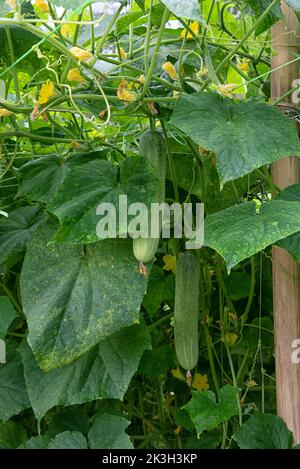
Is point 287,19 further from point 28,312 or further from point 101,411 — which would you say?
point 101,411

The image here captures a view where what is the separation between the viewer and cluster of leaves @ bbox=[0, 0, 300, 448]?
0.84m

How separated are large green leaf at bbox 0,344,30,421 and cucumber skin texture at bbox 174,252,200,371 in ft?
0.92

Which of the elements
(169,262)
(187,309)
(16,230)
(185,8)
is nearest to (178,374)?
(169,262)

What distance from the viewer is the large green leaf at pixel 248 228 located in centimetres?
74

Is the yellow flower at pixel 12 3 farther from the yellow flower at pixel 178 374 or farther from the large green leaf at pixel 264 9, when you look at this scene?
the yellow flower at pixel 178 374

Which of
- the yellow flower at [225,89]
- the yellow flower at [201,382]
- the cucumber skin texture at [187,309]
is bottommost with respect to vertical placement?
the yellow flower at [201,382]

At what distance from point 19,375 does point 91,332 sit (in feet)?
0.93

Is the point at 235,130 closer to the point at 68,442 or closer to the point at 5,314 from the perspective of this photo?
the point at 5,314

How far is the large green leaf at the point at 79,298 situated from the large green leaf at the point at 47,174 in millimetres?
139

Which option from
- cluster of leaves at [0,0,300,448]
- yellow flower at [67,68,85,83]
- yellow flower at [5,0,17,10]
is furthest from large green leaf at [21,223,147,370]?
yellow flower at [5,0,17,10]

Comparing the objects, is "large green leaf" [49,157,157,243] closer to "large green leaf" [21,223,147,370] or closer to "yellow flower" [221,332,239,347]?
"large green leaf" [21,223,147,370]

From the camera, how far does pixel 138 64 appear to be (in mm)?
1128

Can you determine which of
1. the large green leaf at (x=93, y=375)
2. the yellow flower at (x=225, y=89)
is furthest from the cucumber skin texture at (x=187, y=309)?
the yellow flower at (x=225, y=89)

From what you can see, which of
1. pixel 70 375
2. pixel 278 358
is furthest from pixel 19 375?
pixel 278 358
